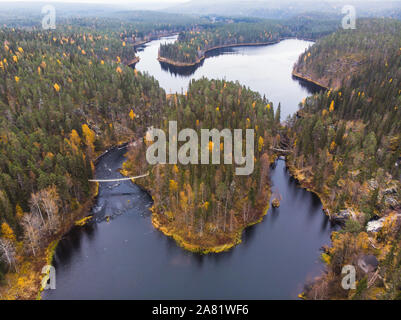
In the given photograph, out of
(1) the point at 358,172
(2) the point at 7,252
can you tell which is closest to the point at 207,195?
(2) the point at 7,252

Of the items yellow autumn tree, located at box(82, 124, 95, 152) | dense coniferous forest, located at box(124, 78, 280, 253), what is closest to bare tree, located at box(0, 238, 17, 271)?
dense coniferous forest, located at box(124, 78, 280, 253)

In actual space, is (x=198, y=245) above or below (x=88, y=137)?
below

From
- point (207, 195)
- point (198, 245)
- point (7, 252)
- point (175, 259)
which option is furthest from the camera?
point (207, 195)

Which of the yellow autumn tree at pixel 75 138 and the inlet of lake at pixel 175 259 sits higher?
the yellow autumn tree at pixel 75 138

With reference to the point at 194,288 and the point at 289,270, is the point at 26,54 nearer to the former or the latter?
the point at 194,288

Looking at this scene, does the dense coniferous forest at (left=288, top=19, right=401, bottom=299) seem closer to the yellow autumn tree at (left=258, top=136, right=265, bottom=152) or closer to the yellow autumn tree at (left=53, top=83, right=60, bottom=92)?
the yellow autumn tree at (left=258, top=136, right=265, bottom=152)

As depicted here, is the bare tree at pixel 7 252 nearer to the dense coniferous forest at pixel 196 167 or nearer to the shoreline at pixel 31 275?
the dense coniferous forest at pixel 196 167

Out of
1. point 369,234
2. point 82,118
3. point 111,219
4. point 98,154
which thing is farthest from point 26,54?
point 369,234

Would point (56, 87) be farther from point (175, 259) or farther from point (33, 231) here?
point (175, 259)

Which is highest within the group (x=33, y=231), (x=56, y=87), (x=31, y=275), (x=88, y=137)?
(x=56, y=87)

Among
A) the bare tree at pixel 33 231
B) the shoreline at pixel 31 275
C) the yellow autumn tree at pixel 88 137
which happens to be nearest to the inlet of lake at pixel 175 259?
the shoreline at pixel 31 275
